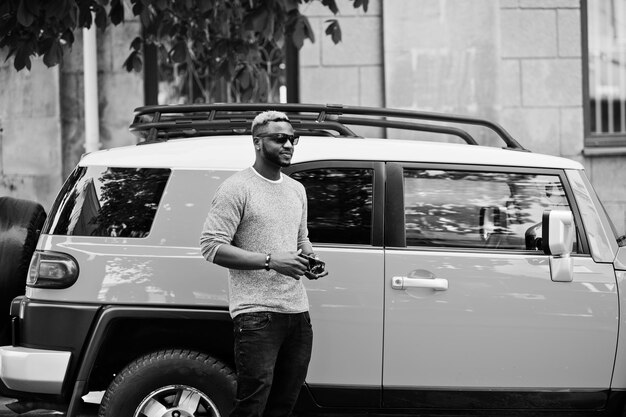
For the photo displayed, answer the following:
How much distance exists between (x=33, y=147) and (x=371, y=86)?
12.4 ft

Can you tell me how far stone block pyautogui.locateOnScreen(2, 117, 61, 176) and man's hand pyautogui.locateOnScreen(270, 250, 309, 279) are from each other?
7123mm

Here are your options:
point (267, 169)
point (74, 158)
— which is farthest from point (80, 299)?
point (74, 158)

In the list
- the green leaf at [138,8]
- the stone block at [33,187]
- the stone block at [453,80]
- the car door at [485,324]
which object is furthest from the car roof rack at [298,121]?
the stone block at [33,187]

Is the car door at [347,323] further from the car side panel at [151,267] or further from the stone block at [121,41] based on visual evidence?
the stone block at [121,41]

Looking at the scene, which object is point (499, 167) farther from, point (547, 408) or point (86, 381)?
point (86, 381)

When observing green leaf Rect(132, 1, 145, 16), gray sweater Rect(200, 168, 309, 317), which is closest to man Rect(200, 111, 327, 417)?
gray sweater Rect(200, 168, 309, 317)

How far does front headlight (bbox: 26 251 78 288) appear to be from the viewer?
475 centimetres

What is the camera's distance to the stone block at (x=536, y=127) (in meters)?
10.6

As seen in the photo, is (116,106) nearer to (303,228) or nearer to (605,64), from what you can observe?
(605,64)

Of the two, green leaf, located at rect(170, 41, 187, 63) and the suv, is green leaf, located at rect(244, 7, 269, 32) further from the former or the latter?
the suv

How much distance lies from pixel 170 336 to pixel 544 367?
73.6 inches

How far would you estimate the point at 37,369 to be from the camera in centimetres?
469

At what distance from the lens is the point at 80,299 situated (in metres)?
4.72

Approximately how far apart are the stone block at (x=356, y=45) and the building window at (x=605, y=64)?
94.1 inches
